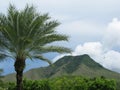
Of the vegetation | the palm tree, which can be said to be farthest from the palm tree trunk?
A: the vegetation

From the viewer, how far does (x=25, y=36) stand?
109ft

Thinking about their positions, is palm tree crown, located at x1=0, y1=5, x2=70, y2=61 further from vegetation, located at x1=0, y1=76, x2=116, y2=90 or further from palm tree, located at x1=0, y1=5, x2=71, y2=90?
vegetation, located at x1=0, y1=76, x2=116, y2=90

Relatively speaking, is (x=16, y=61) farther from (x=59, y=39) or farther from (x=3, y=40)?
(x=59, y=39)

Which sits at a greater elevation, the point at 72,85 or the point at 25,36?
the point at 72,85

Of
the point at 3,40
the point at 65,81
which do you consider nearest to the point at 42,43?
the point at 3,40

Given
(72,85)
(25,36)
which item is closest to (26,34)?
(25,36)

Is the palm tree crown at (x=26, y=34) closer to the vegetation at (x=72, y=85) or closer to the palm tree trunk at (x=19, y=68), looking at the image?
the palm tree trunk at (x=19, y=68)

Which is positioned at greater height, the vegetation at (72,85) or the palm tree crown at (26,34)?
the vegetation at (72,85)

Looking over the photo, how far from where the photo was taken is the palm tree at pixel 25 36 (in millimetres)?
32781

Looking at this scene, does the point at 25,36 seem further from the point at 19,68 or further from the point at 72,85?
the point at 72,85

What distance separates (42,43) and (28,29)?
6.92 feet

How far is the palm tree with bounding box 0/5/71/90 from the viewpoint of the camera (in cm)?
3278

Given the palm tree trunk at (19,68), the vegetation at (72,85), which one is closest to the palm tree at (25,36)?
the palm tree trunk at (19,68)

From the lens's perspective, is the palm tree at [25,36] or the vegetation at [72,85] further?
the vegetation at [72,85]
